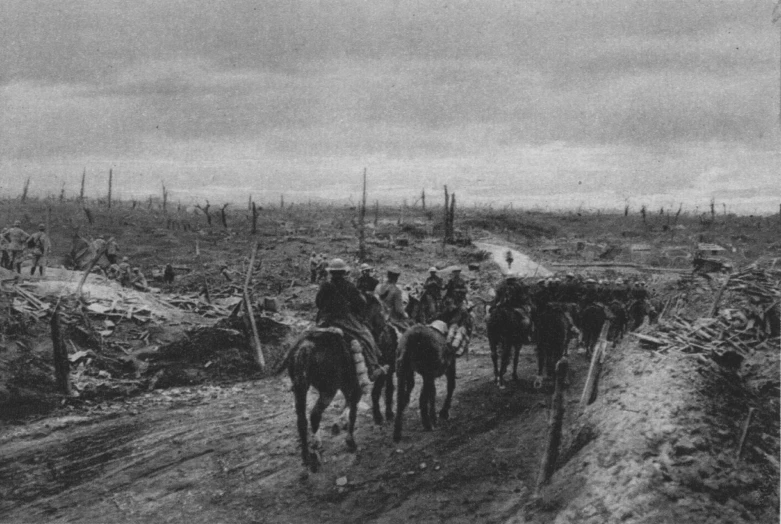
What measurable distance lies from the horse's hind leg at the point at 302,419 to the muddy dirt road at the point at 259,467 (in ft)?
0.74

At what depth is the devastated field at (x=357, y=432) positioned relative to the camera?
5750 millimetres

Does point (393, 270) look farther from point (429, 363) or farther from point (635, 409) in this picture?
point (635, 409)

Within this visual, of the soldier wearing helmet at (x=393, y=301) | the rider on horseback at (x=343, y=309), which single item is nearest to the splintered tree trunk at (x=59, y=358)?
the rider on horseback at (x=343, y=309)

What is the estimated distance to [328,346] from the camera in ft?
22.9

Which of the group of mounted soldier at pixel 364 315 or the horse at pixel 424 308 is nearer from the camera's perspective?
the group of mounted soldier at pixel 364 315

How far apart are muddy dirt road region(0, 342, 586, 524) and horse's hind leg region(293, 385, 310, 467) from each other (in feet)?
0.74

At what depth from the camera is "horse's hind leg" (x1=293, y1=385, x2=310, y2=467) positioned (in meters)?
6.72

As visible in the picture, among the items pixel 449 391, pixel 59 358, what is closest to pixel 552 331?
pixel 449 391

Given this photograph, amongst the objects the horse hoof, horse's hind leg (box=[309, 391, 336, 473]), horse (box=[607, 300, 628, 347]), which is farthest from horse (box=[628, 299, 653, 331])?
the horse hoof

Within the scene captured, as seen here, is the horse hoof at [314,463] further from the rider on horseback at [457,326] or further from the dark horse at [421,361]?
the rider on horseback at [457,326]

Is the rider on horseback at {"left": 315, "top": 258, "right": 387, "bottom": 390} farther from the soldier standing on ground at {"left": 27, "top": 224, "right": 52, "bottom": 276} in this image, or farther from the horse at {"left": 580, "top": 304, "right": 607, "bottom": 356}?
the soldier standing on ground at {"left": 27, "top": 224, "right": 52, "bottom": 276}

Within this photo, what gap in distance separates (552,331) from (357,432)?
446 centimetres

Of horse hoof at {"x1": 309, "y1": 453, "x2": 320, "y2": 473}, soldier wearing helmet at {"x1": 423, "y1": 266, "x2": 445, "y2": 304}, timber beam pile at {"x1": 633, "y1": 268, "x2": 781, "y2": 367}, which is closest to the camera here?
horse hoof at {"x1": 309, "y1": 453, "x2": 320, "y2": 473}

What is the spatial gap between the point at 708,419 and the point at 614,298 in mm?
8565
